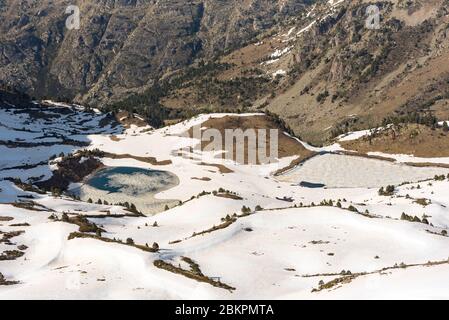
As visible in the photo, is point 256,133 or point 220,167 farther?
point 256,133

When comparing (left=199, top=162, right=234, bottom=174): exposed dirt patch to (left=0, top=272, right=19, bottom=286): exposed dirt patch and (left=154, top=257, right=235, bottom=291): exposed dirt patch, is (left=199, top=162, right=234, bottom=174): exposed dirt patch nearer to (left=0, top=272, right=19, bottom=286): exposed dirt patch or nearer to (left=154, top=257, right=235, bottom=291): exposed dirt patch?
(left=154, top=257, right=235, bottom=291): exposed dirt patch

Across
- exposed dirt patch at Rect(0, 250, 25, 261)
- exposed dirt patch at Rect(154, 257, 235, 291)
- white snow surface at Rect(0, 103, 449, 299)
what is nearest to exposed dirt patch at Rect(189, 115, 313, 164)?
white snow surface at Rect(0, 103, 449, 299)

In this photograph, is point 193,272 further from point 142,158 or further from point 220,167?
point 142,158

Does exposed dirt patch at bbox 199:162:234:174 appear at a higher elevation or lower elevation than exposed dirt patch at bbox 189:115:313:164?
lower

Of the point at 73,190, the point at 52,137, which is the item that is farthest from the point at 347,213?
the point at 52,137

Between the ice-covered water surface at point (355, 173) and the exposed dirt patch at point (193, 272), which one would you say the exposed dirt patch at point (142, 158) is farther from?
the exposed dirt patch at point (193, 272)

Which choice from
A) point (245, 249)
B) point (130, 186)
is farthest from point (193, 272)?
point (130, 186)
